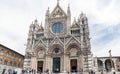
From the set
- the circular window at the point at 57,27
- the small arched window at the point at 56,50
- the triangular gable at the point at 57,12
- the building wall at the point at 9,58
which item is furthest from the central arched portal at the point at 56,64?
the building wall at the point at 9,58

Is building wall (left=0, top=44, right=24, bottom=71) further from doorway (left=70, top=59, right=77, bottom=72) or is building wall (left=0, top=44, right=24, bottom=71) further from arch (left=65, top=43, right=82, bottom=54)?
doorway (left=70, top=59, right=77, bottom=72)

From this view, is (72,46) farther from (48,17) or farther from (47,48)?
(48,17)

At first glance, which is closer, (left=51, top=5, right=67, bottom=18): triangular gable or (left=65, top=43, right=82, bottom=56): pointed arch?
(left=65, top=43, right=82, bottom=56): pointed arch

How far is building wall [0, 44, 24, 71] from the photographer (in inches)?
1494

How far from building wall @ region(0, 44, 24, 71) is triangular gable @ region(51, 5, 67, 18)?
15.8 metres

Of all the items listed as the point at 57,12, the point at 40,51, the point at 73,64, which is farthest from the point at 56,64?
the point at 57,12

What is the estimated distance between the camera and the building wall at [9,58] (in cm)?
3795

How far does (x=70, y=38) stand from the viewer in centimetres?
3472

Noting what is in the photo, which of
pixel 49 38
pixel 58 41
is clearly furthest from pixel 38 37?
pixel 58 41

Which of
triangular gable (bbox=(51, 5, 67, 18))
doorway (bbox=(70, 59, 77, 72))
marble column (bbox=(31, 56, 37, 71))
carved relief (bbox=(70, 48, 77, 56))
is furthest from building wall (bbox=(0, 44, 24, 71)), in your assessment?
carved relief (bbox=(70, 48, 77, 56))

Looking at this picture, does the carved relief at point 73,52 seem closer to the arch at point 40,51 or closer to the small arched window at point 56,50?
the small arched window at point 56,50

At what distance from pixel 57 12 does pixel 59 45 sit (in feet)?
31.2

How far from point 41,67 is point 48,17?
13106 millimetres

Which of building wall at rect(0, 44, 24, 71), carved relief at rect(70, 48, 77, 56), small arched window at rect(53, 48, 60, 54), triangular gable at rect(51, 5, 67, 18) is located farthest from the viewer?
triangular gable at rect(51, 5, 67, 18)
